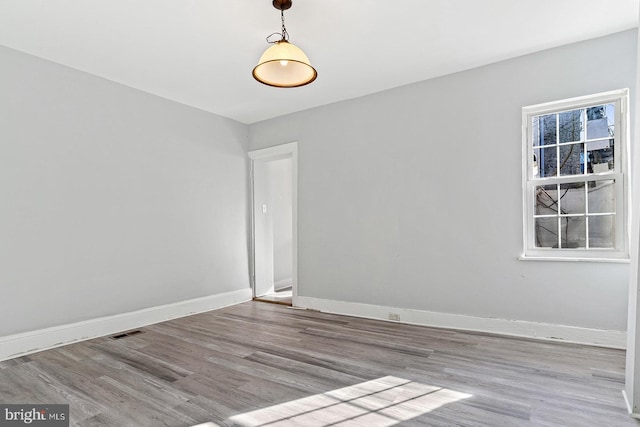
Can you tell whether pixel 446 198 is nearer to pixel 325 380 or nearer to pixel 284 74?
pixel 284 74

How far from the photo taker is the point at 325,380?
2467 mm

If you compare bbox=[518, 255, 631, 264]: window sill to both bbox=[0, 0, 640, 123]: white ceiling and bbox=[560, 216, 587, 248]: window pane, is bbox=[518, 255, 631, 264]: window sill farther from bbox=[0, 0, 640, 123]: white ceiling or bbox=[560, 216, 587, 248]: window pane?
bbox=[0, 0, 640, 123]: white ceiling

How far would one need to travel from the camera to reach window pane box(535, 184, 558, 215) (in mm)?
3334

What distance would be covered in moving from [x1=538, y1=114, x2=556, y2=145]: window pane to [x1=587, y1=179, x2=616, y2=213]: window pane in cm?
56

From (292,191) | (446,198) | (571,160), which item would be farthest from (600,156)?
(292,191)

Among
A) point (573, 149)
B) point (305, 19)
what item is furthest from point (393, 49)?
point (573, 149)

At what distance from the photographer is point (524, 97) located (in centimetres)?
338

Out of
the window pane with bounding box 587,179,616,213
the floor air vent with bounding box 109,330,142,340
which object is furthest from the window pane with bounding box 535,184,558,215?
the floor air vent with bounding box 109,330,142,340

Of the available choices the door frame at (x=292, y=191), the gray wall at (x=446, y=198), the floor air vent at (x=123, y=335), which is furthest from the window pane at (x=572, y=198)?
Answer: the floor air vent at (x=123, y=335)

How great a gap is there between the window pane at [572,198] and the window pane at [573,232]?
0.24 ft

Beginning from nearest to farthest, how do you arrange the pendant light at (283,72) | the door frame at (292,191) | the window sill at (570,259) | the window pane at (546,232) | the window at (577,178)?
the pendant light at (283,72) < the window sill at (570,259) < the window at (577,178) < the window pane at (546,232) < the door frame at (292,191)

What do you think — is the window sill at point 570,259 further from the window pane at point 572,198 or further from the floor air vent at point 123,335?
the floor air vent at point 123,335

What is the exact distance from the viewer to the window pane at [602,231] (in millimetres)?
3074

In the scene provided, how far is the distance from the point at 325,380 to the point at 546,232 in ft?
8.67
